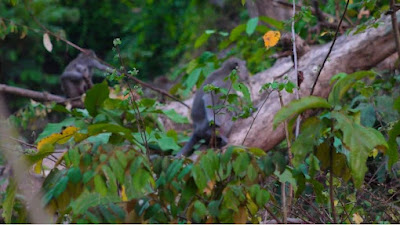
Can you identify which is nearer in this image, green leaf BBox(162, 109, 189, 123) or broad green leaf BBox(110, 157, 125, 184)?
broad green leaf BBox(110, 157, 125, 184)

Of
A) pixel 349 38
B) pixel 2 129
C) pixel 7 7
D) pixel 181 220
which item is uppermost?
pixel 2 129

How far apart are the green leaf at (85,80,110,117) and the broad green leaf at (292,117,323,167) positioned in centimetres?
258

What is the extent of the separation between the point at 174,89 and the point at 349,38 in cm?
250

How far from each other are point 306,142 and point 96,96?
112 inches

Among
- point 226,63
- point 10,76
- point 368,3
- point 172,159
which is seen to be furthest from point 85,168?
point 10,76

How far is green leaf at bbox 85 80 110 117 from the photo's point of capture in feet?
14.2

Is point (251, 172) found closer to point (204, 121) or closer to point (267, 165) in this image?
point (267, 165)

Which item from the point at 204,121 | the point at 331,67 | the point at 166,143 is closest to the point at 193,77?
the point at 204,121

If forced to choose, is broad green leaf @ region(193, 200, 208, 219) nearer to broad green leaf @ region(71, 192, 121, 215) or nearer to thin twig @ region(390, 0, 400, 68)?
broad green leaf @ region(71, 192, 121, 215)

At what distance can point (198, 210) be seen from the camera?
1917mm

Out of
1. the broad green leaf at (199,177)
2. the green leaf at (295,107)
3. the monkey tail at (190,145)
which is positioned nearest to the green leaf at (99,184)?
the broad green leaf at (199,177)

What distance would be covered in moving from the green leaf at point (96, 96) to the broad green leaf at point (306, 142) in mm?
2581

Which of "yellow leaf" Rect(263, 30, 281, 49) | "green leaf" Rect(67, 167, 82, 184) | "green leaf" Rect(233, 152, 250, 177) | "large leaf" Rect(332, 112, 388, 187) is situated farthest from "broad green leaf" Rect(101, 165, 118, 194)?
"yellow leaf" Rect(263, 30, 281, 49)

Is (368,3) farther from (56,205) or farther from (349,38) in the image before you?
(349,38)
